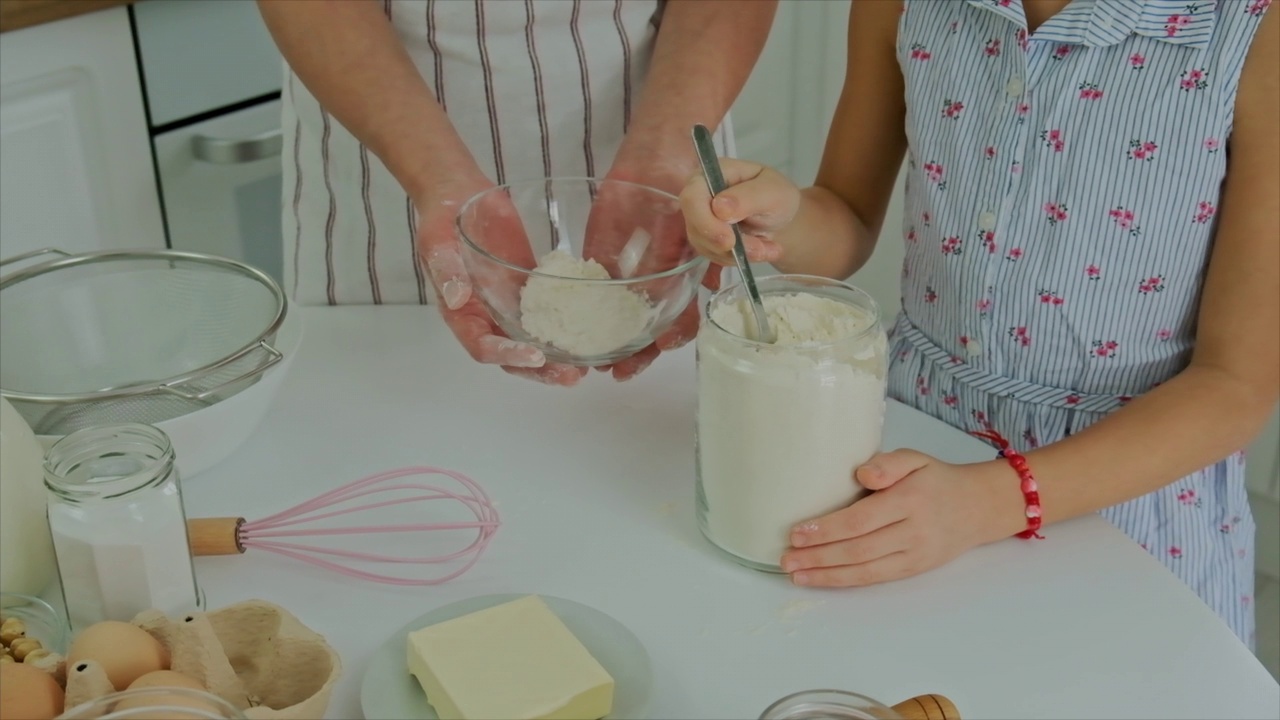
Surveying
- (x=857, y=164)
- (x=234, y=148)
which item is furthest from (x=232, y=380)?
(x=234, y=148)

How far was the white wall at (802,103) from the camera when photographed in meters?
2.48

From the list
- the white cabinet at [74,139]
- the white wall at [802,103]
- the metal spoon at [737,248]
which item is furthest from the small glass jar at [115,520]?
the white wall at [802,103]

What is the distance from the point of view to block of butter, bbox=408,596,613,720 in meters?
0.62

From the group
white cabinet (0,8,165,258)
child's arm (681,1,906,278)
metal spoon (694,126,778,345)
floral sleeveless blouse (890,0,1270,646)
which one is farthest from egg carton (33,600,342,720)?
white cabinet (0,8,165,258)

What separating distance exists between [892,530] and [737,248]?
8.3 inches

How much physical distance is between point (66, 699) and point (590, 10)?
0.86 m

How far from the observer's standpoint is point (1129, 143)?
101cm

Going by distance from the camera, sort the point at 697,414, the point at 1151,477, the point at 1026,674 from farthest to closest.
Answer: the point at 1151,477
the point at 697,414
the point at 1026,674

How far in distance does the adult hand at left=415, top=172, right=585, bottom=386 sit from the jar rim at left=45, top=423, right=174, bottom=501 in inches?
10.8

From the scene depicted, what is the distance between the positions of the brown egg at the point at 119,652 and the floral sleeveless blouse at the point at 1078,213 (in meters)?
0.77

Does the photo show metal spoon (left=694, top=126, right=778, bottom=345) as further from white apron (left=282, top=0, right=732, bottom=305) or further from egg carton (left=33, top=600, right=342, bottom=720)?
white apron (left=282, top=0, right=732, bottom=305)

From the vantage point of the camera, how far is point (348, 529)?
0.82m

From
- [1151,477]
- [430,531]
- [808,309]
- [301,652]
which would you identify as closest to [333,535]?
[430,531]

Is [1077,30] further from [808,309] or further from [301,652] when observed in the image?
[301,652]
